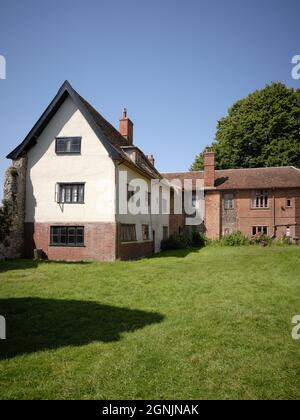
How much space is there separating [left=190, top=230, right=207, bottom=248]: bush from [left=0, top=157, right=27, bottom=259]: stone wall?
1995 cm

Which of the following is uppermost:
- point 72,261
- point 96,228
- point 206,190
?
point 206,190

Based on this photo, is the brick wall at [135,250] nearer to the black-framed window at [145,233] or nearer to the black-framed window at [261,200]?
the black-framed window at [145,233]

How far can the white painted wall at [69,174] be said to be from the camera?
18.9 metres

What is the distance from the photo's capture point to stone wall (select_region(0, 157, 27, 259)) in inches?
754

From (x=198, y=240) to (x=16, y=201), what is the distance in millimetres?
21027

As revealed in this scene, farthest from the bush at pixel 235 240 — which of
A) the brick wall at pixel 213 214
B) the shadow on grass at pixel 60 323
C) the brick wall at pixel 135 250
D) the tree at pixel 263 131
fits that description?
the shadow on grass at pixel 60 323

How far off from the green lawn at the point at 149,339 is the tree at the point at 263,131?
34803 millimetres

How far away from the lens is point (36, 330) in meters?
7.21

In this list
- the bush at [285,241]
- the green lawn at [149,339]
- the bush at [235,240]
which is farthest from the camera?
the bush at [235,240]

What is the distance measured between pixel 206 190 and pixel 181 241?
8249 mm

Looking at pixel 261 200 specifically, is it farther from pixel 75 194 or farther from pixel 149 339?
pixel 149 339
